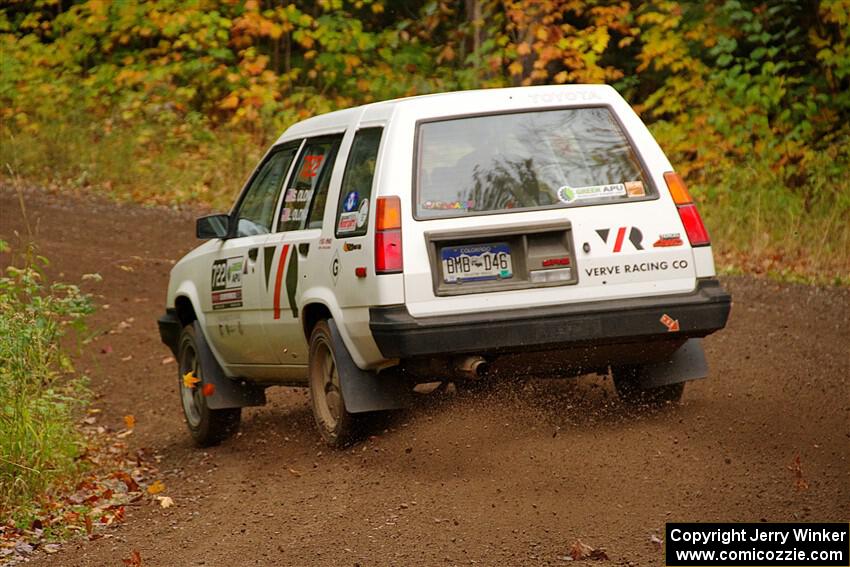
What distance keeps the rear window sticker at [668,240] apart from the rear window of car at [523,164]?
0.25 m

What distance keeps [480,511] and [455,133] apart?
203 centimetres

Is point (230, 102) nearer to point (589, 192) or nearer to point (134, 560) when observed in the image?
point (589, 192)

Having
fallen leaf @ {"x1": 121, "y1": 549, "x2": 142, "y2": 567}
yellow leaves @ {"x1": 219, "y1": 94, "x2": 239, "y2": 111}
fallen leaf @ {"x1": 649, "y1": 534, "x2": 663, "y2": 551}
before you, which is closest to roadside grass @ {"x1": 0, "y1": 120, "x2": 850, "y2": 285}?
yellow leaves @ {"x1": 219, "y1": 94, "x2": 239, "y2": 111}

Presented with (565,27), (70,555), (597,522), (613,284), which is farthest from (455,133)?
(565,27)

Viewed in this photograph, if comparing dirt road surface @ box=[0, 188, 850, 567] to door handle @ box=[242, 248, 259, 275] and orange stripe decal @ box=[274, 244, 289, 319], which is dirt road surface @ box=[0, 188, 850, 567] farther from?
door handle @ box=[242, 248, 259, 275]

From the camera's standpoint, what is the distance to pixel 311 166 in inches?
316

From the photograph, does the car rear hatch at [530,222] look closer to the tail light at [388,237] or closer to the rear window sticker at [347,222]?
the tail light at [388,237]

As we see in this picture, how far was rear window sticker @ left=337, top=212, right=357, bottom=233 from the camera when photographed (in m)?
7.16

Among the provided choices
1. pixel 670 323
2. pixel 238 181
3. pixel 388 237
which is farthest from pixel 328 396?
pixel 238 181

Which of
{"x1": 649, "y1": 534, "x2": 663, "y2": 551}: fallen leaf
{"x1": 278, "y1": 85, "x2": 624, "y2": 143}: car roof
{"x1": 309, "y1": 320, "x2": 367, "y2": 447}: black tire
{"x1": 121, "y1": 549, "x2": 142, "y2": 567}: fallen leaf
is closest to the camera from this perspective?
{"x1": 649, "y1": 534, "x2": 663, "y2": 551}: fallen leaf

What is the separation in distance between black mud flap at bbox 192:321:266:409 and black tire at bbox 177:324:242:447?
55 millimetres

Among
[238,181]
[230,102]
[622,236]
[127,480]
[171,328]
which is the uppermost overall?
[622,236]

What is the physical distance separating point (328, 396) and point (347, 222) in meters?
1.08

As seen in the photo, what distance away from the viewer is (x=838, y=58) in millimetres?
18406
